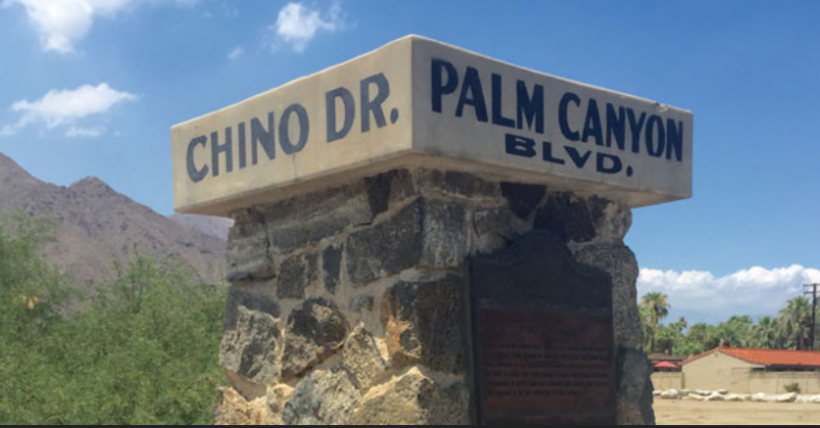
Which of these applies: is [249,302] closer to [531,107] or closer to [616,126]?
[531,107]

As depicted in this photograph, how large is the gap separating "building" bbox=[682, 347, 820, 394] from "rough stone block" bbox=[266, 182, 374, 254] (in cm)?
3824

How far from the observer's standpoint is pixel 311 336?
4461 millimetres

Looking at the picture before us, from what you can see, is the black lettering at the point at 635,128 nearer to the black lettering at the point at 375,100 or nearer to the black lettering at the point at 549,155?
the black lettering at the point at 549,155

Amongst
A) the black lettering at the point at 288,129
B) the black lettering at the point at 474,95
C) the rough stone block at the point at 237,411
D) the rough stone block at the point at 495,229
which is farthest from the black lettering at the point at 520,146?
the rough stone block at the point at 237,411

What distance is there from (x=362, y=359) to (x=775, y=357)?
A: 44.0 m

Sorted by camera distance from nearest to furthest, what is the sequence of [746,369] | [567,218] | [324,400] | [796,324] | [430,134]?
[430,134] → [324,400] → [567,218] → [746,369] → [796,324]

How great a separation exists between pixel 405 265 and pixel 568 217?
106cm

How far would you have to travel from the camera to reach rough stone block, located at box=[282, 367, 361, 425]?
427 cm

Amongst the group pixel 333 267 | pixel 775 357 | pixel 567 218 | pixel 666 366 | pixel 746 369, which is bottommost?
pixel 666 366

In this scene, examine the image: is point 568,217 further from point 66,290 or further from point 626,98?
point 66,290

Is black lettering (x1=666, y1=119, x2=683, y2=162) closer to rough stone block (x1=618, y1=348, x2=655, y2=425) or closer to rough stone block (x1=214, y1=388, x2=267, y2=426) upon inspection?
rough stone block (x1=618, y1=348, x2=655, y2=425)

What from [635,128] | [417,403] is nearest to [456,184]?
[417,403]

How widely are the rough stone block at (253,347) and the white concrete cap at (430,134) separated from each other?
609 mm

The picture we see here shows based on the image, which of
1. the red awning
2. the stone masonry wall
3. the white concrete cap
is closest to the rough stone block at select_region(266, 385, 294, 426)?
the stone masonry wall
